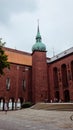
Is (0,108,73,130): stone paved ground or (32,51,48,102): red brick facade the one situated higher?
(32,51,48,102): red brick facade

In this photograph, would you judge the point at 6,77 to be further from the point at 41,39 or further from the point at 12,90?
the point at 41,39

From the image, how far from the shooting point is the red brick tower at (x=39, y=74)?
4367 cm

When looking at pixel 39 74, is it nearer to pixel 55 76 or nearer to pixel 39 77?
pixel 39 77

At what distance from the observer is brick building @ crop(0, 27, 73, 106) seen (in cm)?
4253

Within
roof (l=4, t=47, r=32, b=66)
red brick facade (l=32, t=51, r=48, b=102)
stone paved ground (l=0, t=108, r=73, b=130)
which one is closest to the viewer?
stone paved ground (l=0, t=108, r=73, b=130)

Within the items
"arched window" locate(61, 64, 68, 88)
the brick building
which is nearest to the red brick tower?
the brick building

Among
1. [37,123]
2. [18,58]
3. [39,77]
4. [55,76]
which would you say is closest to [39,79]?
[39,77]

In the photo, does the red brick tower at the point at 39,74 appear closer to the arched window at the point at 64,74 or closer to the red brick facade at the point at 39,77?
the red brick facade at the point at 39,77

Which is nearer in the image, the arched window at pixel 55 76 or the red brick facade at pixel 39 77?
the red brick facade at pixel 39 77

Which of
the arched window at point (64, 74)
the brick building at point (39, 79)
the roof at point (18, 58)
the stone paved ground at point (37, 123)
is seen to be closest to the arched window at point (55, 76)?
the brick building at point (39, 79)

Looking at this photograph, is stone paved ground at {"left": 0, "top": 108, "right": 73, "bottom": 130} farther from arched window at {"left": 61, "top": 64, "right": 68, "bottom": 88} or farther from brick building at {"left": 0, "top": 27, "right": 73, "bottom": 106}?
arched window at {"left": 61, "top": 64, "right": 68, "bottom": 88}

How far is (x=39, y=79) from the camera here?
4459 centimetres

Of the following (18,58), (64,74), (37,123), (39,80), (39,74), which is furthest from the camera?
(18,58)

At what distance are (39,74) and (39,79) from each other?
1253mm
